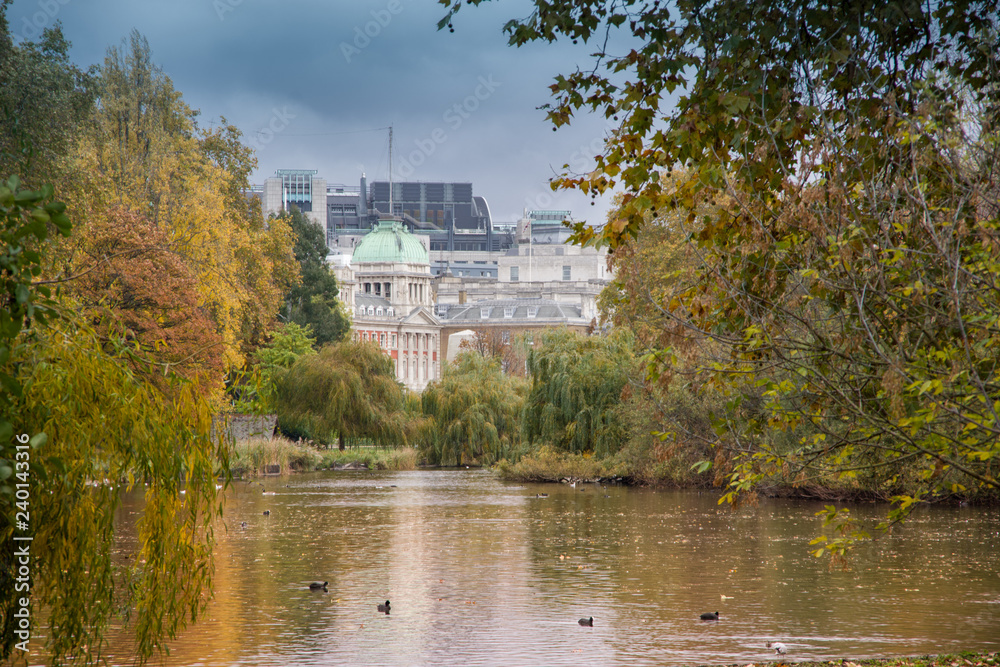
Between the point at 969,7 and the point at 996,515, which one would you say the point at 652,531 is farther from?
the point at 969,7

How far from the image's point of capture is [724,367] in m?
8.16

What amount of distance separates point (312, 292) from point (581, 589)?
146 feet

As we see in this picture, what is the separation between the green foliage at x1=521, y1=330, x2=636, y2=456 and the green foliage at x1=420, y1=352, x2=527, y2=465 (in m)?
9.00

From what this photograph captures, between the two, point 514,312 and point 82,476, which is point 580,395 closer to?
point 82,476

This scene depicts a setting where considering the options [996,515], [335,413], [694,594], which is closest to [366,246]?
[335,413]

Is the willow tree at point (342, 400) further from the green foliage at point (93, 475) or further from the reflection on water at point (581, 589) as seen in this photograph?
the green foliage at point (93, 475)

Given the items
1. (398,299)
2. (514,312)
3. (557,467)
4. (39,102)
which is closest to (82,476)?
(39,102)

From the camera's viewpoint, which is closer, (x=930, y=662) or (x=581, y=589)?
(x=930, y=662)

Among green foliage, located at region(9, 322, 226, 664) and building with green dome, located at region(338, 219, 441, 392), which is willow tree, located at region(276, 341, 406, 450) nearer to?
green foliage, located at region(9, 322, 226, 664)

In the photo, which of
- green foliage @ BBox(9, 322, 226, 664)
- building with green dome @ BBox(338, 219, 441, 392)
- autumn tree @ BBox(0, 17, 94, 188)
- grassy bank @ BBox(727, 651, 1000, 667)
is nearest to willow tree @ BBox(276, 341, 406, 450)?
autumn tree @ BBox(0, 17, 94, 188)

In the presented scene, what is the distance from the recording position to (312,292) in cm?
5831

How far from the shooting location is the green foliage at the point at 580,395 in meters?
36.4

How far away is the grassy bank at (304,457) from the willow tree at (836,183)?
3320 cm

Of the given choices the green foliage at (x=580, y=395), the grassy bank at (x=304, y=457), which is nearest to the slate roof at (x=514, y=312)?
the grassy bank at (x=304, y=457)
